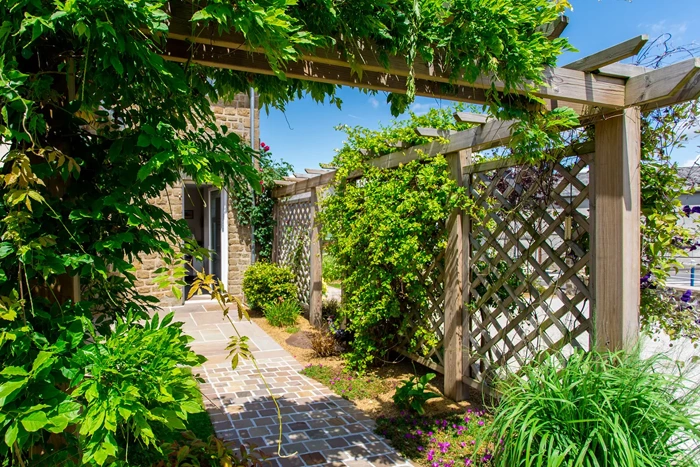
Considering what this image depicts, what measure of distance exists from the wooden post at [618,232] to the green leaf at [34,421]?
2.49 metres

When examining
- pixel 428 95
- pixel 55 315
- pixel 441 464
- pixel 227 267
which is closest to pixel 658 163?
pixel 428 95

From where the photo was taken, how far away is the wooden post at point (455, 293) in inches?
148

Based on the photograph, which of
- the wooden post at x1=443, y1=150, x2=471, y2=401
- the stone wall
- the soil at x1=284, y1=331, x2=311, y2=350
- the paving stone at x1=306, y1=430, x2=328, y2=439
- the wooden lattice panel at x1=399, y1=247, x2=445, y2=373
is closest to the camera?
the paving stone at x1=306, y1=430, x2=328, y2=439

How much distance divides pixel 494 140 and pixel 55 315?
280 cm

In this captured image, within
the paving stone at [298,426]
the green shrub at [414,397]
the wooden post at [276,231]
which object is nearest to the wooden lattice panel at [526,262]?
the green shrub at [414,397]

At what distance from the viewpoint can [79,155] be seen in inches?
65.6

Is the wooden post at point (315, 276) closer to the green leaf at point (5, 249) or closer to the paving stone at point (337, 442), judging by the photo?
the paving stone at point (337, 442)

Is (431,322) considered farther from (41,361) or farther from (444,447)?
(41,361)

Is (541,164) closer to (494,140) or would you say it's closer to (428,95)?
(494,140)

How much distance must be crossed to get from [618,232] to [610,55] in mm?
936

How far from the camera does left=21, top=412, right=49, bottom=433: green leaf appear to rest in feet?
3.89

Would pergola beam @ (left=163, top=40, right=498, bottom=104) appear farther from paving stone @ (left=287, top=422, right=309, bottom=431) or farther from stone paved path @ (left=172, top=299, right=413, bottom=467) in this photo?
paving stone @ (left=287, top=422, right=309, bottom=431)

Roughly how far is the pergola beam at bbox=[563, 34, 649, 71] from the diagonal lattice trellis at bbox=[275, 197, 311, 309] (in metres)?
4.87

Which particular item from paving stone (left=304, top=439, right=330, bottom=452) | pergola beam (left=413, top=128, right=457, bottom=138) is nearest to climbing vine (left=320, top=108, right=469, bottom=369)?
pergola beam (left=413, top=128, right=457, bottom=138)
